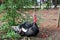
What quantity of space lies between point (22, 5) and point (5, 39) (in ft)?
3.68

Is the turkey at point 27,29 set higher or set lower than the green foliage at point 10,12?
lower

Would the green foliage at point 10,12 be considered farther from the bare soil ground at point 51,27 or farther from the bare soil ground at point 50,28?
the bare soil ground at point 51,27

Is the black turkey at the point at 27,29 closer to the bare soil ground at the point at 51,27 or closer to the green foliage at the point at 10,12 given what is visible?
the green foliage at the point at 10,12

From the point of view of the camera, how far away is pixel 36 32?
610 cm

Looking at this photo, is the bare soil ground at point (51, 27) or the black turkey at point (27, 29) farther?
the bare soil ground at point (51, 27)

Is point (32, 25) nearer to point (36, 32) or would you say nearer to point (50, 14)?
point (36, 32)

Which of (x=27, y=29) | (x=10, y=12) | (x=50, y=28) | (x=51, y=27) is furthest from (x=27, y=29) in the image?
(x=51, y=27)

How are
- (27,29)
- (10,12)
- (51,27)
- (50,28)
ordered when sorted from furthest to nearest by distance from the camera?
1. (51,27)
2. (50,28)
3. (10,12)
4. (27,29)

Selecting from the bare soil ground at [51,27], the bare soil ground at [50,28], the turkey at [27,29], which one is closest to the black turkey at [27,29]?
the turkey at [27,29]

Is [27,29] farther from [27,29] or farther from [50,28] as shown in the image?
[50,28]

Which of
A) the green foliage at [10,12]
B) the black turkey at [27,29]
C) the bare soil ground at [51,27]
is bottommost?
the bare soil ground at [51,27]

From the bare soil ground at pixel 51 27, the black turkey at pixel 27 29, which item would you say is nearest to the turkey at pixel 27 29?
the black turkey at pixel 27 29

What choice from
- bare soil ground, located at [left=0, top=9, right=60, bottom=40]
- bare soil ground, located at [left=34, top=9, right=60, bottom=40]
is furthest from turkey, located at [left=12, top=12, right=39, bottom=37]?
bare soil ground, located at [left=34, top=9, right=60, bottom=40]

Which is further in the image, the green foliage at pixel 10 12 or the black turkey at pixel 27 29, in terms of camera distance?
the green foliage at pixel 10 12
